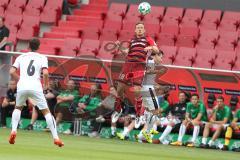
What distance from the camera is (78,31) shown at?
25.7 metres

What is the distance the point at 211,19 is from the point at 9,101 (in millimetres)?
6671

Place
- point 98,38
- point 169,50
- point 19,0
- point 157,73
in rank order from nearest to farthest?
point 157,73 < point 169,50 < point 98,38 < point 19,0

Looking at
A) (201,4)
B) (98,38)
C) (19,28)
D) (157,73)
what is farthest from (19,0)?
(157,73)

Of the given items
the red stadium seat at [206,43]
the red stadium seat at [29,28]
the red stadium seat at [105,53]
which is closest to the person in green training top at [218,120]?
the red stadium seat at [206,43]

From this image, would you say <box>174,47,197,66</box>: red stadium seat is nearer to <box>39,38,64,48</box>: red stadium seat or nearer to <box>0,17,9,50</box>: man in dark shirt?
<box>39,38,64,48</box>: red stadium seat

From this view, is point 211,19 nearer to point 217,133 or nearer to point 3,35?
point 217,133

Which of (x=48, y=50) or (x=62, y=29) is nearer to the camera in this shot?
(x=48, y=50)

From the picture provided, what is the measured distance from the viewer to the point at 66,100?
71.7 ft

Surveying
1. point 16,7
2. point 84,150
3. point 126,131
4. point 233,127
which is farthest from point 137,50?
point 16,7

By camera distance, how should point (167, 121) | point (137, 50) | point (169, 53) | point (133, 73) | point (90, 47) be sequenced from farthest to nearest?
point (90, 47), point (169, 53), point (167, 121), point (133, 73), point (137, 50)

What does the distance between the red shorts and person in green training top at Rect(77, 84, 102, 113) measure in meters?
1.67

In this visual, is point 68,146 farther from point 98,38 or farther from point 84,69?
point 98,38

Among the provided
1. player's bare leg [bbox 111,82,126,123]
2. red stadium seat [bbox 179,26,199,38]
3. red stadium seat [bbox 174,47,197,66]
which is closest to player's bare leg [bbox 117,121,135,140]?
player's bare leg [bbox 111,82,126,123]

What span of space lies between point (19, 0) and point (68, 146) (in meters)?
11.1
